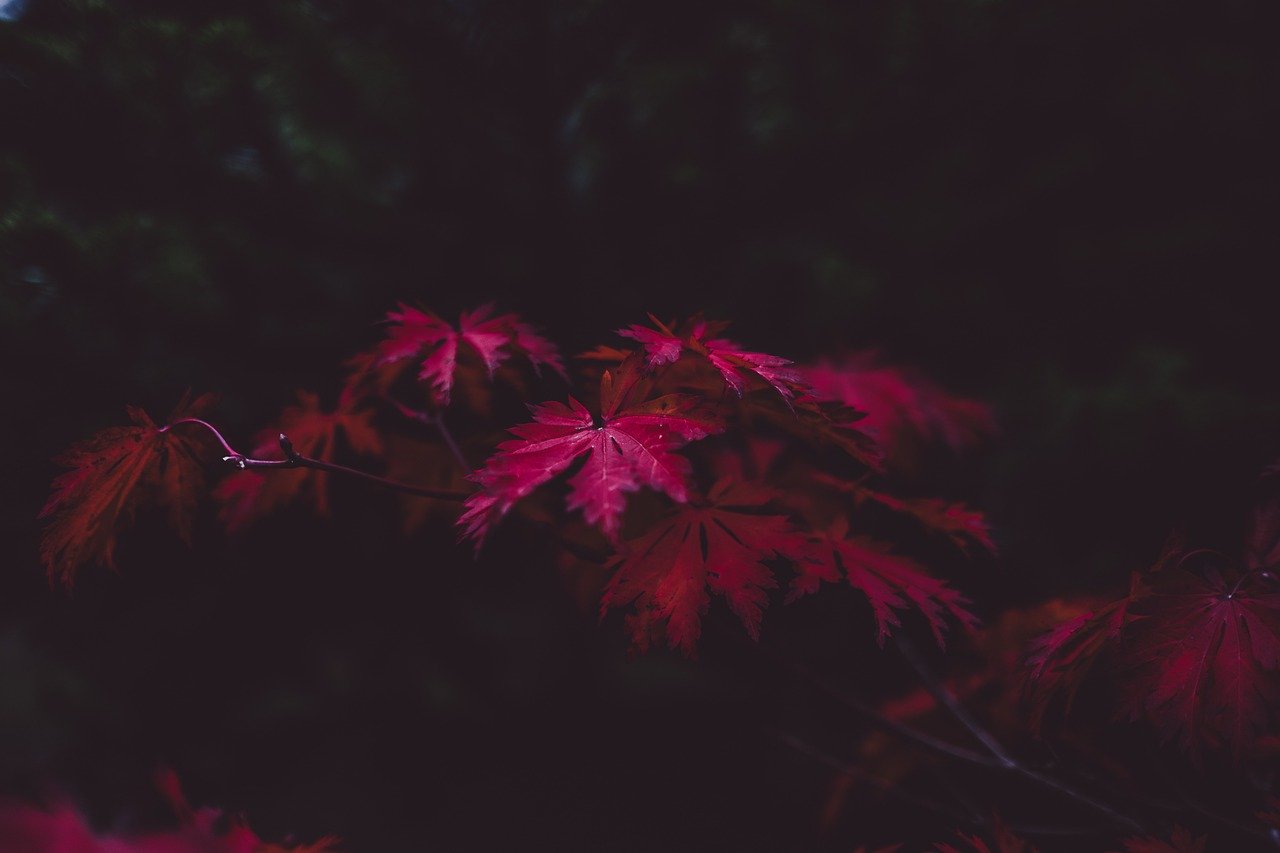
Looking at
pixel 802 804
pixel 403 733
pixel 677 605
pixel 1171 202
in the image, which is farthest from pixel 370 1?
pixel 802 804

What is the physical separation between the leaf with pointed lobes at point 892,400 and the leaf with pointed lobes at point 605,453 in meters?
0.48

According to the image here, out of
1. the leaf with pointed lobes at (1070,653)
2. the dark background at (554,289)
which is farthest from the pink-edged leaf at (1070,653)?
the dark background at (554,289)

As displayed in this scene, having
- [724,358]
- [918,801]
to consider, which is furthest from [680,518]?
[918,801]

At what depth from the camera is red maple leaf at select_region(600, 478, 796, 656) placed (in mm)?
658

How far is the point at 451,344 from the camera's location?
2.78ft

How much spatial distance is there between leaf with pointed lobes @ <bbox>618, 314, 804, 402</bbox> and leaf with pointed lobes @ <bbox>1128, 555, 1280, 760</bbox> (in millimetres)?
422

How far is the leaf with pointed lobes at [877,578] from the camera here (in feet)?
2.35

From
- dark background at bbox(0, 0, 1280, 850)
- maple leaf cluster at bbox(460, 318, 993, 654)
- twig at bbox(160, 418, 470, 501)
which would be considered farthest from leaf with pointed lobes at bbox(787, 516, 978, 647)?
dark background at bbox(0, 0, 1280, 850)

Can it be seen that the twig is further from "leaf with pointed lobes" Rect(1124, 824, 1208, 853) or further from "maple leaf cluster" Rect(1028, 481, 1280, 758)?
"leaf with pointed lobes" Rect(1124, 824, 1208, 853)

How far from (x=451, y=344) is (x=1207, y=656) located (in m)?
0.89

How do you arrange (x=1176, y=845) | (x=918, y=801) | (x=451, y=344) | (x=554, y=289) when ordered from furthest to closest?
1. (x=554, y=289)
2. (x=918, y=801)
3. (x=451, y=344)
4. (x=1176, y=845)

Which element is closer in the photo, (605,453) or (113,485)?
(605,453)

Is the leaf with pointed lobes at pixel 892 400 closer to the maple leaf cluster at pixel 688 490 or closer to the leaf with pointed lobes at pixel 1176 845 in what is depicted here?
the maple leaf cluster at pixel 688 490

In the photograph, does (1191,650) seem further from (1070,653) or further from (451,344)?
(451,344)
